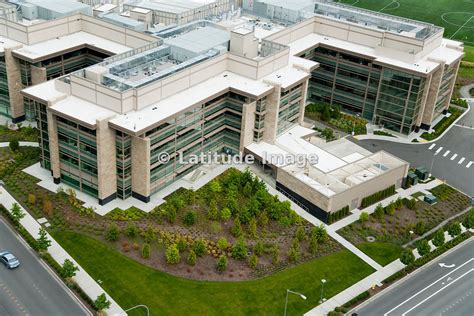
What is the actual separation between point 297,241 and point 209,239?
1318 centimetres

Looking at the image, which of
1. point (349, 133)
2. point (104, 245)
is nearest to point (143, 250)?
point (104, 245)

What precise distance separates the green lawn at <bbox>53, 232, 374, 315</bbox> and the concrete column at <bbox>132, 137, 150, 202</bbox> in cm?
1235

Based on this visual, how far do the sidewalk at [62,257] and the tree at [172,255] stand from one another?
998 cm

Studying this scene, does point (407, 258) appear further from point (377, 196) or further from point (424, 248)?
point (377, 196)

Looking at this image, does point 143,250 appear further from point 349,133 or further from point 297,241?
point 349,133

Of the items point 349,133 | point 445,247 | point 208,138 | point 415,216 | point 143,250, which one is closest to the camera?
point 143,250

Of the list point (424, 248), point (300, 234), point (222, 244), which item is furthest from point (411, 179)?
point (222, 244)

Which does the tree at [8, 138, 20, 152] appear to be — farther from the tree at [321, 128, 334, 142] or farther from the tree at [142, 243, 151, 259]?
the tree at [321, 128, 334, 142]

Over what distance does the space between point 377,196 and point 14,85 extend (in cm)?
7085

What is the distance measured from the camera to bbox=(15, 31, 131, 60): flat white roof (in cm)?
11369

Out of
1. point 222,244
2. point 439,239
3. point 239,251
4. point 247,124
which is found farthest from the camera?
point 247,124

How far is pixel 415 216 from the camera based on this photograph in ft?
333

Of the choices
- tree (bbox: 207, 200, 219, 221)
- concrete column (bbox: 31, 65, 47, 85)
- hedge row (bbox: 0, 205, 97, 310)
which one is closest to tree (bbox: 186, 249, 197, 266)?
tree (bbox: 207, 200, 219, 221)

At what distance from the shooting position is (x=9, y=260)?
82.9 m
